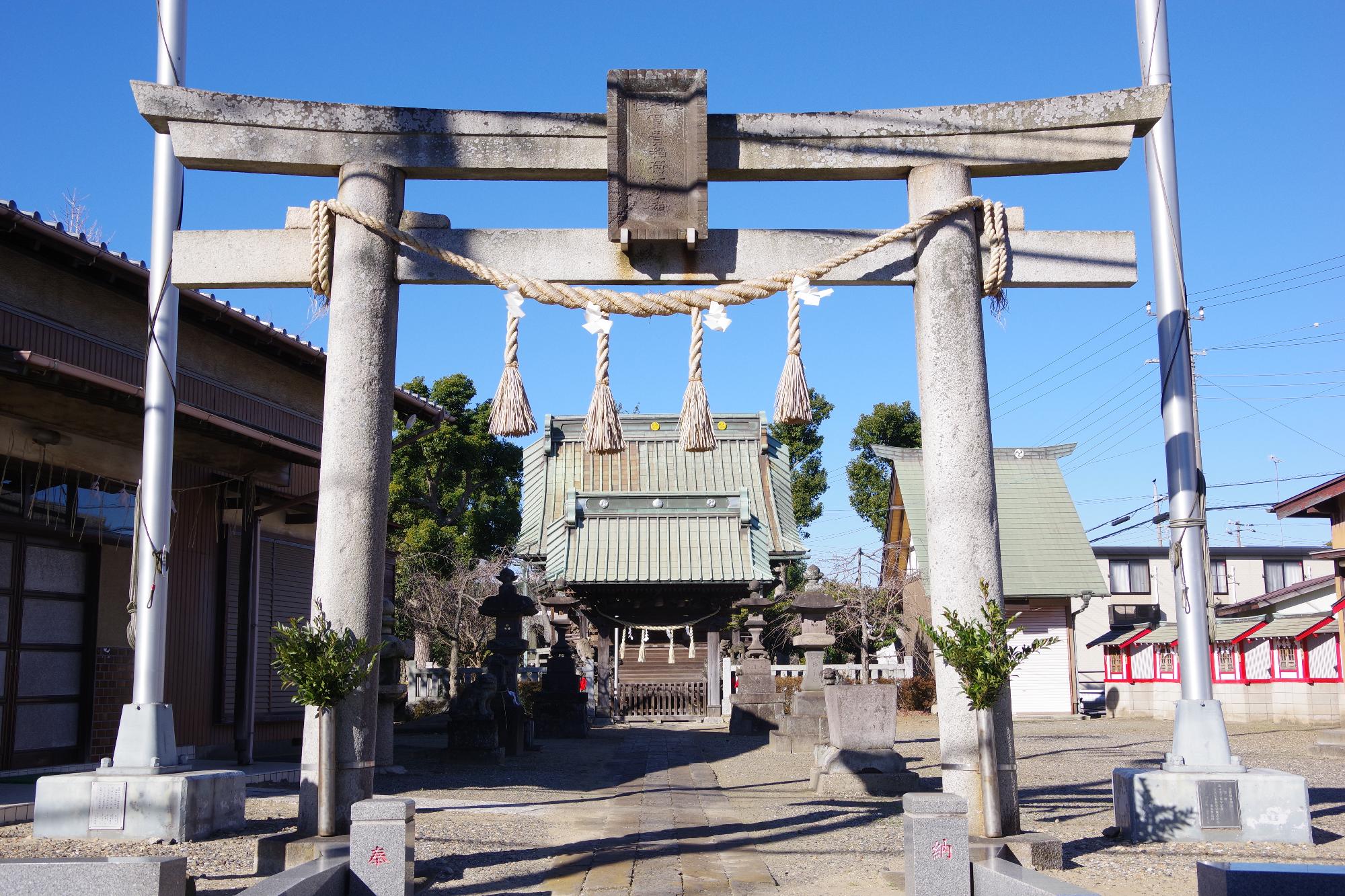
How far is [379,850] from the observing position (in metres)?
5.86

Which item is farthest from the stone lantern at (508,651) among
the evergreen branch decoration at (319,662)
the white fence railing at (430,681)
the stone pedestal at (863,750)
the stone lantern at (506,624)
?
the evergreen branch decoration at (319,662)

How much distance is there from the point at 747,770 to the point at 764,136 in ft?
31.8

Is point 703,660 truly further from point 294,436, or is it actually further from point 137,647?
point 137,647

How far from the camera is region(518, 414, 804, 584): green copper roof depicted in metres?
25.9

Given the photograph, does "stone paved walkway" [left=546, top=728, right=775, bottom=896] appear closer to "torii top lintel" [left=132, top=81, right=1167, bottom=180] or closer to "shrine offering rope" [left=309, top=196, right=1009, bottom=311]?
"shrine offering rope" [left=309, top=196, right=1009, bottom=311]

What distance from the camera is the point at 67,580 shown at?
1185cm

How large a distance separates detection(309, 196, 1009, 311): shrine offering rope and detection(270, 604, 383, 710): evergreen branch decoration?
2.24 meters

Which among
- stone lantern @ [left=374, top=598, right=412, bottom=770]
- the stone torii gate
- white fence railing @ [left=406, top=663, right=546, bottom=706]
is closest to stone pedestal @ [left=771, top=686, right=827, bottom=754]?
stone lantern @ [left=374, top=598, right=412, bottom=770]

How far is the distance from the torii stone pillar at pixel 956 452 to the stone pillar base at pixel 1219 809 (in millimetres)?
1621

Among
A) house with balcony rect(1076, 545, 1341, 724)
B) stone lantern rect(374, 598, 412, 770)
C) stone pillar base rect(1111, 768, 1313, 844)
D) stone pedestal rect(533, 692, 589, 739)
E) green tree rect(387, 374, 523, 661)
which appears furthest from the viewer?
green tree rect(387, 374, 523, 661)

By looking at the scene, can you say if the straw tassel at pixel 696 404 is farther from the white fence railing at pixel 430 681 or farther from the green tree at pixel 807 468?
the green tree at pixel 807 468

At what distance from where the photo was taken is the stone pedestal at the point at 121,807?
789cm

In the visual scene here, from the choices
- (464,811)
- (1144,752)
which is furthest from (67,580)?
(1144,752)

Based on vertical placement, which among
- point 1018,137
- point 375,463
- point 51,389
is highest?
point 1018,137
